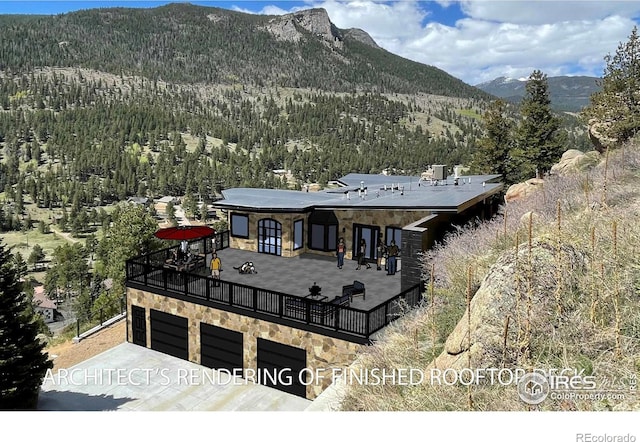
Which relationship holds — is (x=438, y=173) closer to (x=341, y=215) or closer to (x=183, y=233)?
(x=341, y=215)

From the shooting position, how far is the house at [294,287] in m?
12.9

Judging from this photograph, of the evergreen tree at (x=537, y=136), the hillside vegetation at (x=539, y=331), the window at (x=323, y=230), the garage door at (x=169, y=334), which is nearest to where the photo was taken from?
the hillside vegetation at (x=539, y=331)

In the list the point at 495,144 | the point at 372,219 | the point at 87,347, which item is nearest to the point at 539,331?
the point at 372,219

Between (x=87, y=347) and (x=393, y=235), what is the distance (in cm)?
1249

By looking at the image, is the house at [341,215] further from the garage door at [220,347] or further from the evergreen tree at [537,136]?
the evergreen tree at [537,136]

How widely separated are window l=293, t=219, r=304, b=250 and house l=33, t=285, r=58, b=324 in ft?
137

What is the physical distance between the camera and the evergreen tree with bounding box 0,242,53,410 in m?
12.3

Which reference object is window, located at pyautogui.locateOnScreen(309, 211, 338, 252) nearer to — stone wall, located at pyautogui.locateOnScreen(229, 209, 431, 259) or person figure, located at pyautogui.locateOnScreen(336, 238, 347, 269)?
stone wall, located at pyautogui.locateOnScreen(229, 209, 431, 259)

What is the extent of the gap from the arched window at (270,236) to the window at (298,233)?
1.96 feet

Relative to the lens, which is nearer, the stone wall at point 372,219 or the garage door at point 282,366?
the garage door at point 282,366

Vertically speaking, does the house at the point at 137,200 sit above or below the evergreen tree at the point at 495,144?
below

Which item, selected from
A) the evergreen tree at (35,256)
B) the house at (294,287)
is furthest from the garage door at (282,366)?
the evergreen tree at (35,256)

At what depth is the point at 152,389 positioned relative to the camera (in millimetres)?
13195

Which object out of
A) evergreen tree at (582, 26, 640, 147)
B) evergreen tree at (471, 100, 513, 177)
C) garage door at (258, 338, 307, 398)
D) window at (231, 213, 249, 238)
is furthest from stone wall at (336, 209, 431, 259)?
evergreen tree at (471, 100, 513, 177)
